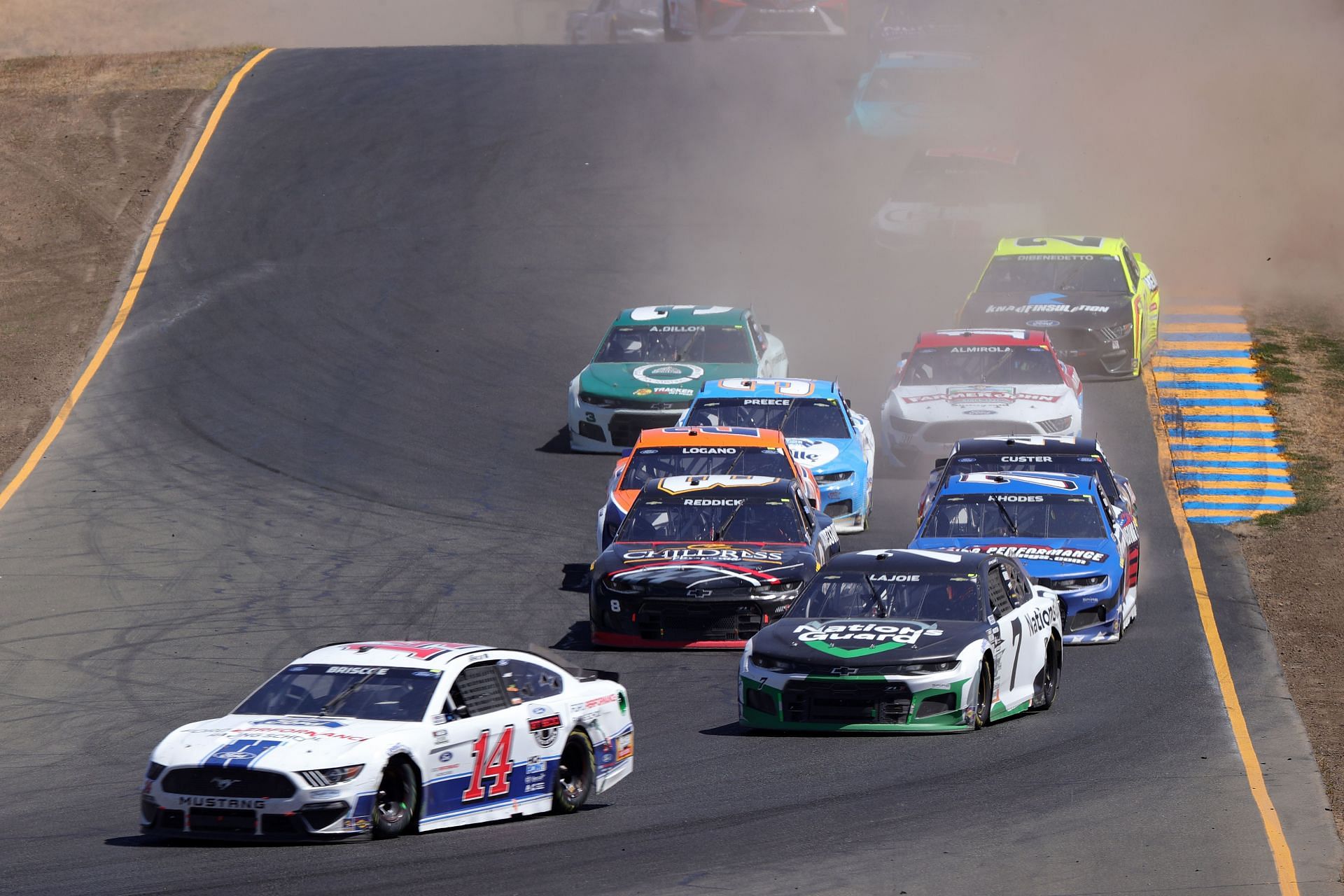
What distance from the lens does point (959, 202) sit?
2962 centimetres

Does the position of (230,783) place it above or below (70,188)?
above

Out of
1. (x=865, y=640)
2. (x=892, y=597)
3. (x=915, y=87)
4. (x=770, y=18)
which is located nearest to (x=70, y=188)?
(x=770, y=18)

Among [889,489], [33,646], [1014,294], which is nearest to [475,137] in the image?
[1014,294]

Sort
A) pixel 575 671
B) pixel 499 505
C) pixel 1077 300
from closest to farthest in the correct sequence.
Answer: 1. pixel 575 671
2. pixel 499 505
3. pixel 1077 300

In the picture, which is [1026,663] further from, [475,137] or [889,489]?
[475,137]

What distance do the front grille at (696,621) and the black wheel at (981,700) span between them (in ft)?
10.1

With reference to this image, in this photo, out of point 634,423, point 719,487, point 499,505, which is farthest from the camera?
point 634,423

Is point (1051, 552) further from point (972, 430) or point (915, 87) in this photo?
point (915, 87)

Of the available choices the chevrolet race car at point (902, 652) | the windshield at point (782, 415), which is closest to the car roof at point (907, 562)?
the chevrolet race car at point (902, 652)

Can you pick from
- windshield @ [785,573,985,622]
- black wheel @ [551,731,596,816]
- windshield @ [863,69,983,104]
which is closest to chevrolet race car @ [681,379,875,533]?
windshield @ [785,573,985,622]

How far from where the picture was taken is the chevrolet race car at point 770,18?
125 ft

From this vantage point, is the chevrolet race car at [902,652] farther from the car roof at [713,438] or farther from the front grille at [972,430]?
the front grille at [972,430]

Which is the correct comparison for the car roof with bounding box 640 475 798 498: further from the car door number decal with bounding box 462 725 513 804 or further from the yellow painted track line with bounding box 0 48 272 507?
the yellow painted track line with bounding box 0 48 272 507

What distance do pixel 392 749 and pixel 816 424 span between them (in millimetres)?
11406
